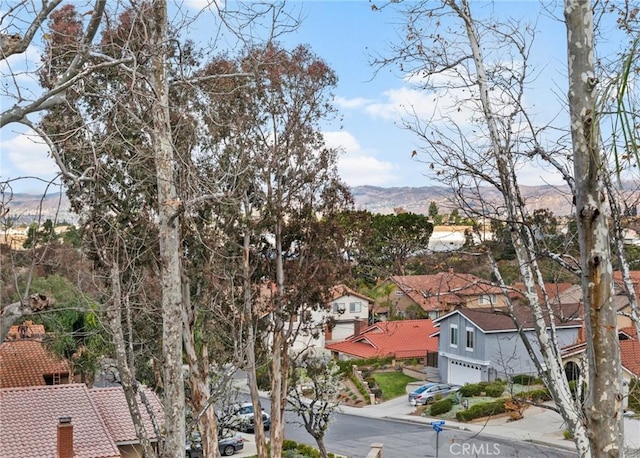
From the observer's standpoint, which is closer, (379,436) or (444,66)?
(444,66)

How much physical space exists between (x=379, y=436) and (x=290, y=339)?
9.21 meters

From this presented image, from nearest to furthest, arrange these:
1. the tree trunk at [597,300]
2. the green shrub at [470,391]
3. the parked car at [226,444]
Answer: the tree trunk at [597,300], the parked car at [226,444], the green shrub at [470,391]

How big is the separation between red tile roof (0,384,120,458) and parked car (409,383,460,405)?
55.1 ft

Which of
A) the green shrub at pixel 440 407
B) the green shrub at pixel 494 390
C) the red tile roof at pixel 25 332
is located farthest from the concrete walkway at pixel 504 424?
the red tile roof at pixel 25 332

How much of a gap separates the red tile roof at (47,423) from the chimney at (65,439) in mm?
211

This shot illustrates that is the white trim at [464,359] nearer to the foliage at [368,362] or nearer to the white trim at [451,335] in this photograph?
the white trim at [451,335]

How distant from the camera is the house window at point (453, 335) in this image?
31359 mm

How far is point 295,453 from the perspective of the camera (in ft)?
67.0

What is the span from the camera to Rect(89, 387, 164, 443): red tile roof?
1369cm

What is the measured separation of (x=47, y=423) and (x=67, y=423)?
3.89 feet

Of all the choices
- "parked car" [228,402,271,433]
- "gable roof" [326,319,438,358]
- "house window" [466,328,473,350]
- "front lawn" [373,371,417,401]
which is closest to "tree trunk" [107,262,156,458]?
"parked car" [228,402,271,433]

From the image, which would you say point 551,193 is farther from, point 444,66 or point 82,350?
point 82,350

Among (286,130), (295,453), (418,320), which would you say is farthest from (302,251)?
(418,320)

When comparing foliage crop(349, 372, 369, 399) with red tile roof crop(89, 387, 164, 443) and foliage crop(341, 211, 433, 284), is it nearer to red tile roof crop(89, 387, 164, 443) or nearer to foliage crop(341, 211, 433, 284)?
foliage crop(341, 211, 433, 284)
